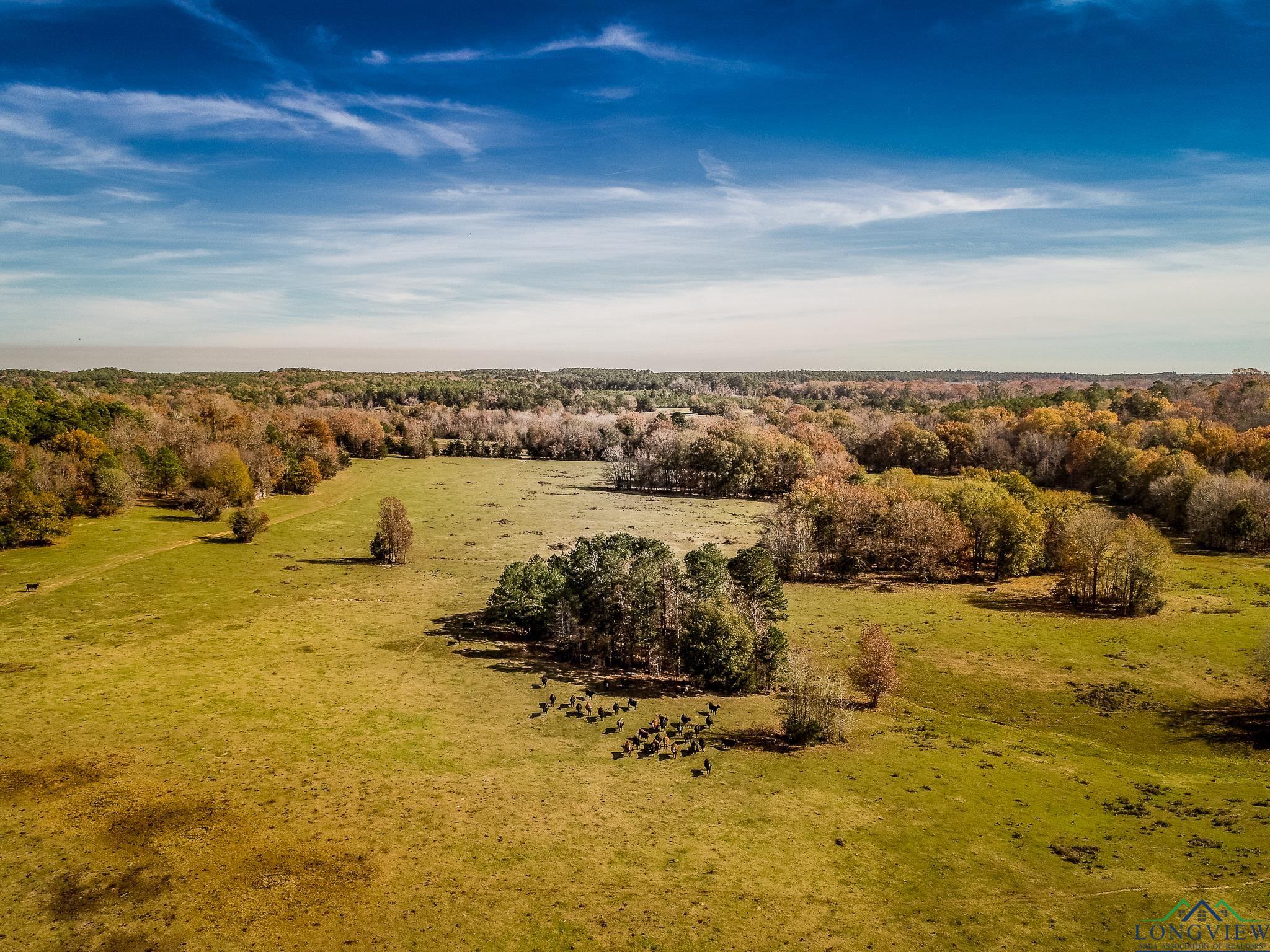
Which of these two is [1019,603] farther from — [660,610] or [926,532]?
[660,610]

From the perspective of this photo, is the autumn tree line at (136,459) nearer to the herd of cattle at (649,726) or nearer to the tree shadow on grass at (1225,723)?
the herd of cattle at (649,726)

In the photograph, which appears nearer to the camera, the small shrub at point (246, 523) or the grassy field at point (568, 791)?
the grassy field at point (568, 791)

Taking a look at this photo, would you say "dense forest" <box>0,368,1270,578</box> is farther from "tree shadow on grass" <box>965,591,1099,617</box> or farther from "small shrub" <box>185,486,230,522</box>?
"tree shadow on grass" <box>965,591,1099,617</box>

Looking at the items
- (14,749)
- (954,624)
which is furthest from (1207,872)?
(14,749)

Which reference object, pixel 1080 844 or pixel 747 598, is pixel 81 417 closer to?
pixel 747 598

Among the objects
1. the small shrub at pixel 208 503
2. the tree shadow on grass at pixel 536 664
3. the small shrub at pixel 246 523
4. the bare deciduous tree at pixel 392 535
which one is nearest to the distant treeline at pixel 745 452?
the small shrub at pixel 208 503
